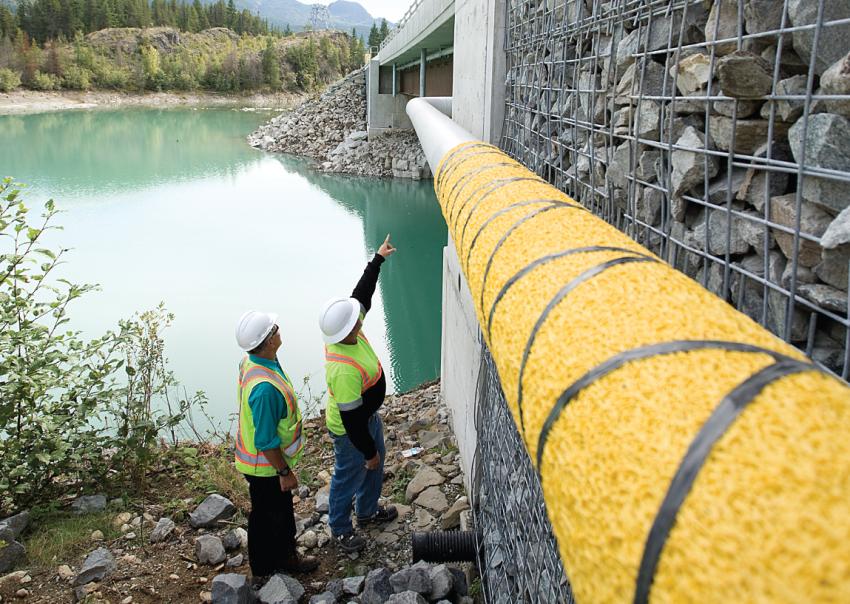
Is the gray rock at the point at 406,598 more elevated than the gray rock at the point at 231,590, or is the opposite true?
Answer: the gray rock at the point at 406,598

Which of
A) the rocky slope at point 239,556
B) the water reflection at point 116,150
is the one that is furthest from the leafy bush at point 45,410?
the water reflection at point 116,150

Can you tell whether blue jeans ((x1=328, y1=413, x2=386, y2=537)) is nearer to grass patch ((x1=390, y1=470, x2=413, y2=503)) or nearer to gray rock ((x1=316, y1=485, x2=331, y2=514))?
gray rock ((x1=316, y1=485, x2=331, y2=514))

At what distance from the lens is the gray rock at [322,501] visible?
5160 mm

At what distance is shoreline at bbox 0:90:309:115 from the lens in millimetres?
56781

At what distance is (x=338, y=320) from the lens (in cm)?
409

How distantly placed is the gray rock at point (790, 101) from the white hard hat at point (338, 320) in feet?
9.59

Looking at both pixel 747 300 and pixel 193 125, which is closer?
pixel 747 300

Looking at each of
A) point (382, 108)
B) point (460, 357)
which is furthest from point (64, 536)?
point (382, 108)

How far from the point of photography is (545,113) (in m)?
3.41

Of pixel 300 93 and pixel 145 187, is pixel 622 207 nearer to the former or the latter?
pixel 145 187

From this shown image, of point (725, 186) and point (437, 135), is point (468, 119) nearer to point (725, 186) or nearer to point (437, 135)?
point (437, 135)

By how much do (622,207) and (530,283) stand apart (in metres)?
1.22

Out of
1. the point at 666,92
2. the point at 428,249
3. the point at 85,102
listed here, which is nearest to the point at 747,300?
the point at 666,92

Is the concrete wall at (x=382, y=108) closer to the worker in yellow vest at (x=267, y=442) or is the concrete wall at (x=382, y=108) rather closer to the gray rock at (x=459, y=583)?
the worker in yellow vest at (x=267, y=442)
